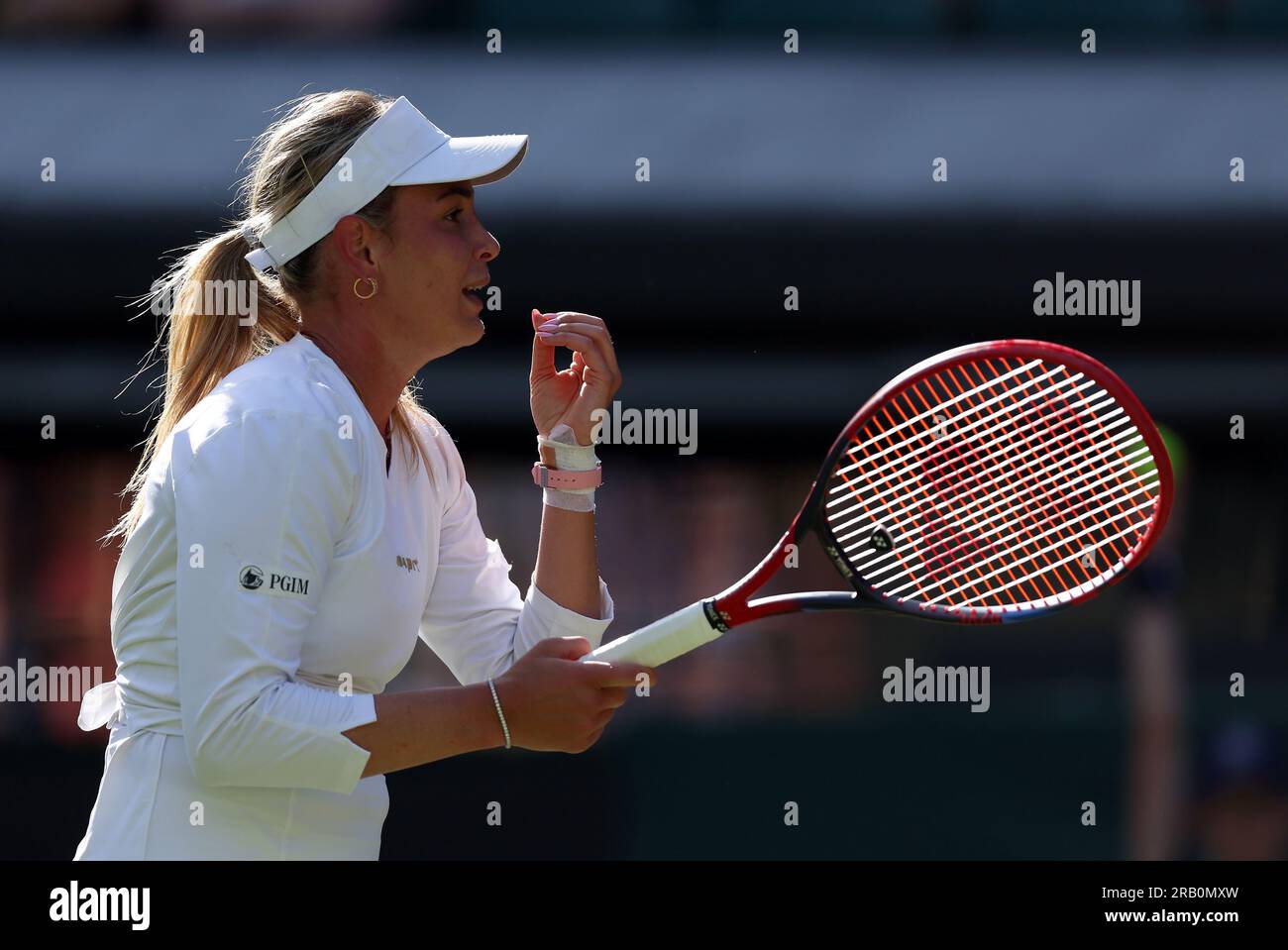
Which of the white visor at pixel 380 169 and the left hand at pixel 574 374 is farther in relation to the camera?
the left hand at pixel 574 374

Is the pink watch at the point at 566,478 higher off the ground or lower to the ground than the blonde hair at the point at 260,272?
lower

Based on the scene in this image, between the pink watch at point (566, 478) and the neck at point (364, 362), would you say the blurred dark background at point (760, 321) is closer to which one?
the pink watch at point (566, 478)

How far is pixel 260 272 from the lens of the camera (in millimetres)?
1729

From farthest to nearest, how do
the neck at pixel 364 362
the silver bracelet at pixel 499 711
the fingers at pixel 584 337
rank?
the fingers at pixel 584 337 < the neck at pixel 364 362 < the silver bracelet at pixel 499 711

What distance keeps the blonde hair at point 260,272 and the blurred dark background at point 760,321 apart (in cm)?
234

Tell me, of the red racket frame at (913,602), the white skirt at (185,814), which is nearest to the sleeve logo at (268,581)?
the white skirt at (185,814)

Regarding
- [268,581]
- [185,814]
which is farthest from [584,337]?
[185,814]

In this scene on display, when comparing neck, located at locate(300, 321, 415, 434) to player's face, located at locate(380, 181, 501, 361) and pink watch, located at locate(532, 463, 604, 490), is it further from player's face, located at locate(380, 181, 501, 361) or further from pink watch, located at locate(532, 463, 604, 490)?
pink watch, located at locate(532, 463, 604, 490)

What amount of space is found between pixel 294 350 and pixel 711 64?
10.3 feet

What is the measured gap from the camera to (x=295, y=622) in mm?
A: 1476

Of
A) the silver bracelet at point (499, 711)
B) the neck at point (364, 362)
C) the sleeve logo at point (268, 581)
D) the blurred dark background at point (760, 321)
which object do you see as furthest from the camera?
the blurred dark background at point (760, 321)

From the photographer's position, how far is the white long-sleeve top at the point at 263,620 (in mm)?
1448

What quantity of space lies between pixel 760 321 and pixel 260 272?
2591mm

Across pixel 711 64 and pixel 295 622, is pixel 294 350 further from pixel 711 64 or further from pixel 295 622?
pixel 711 64
